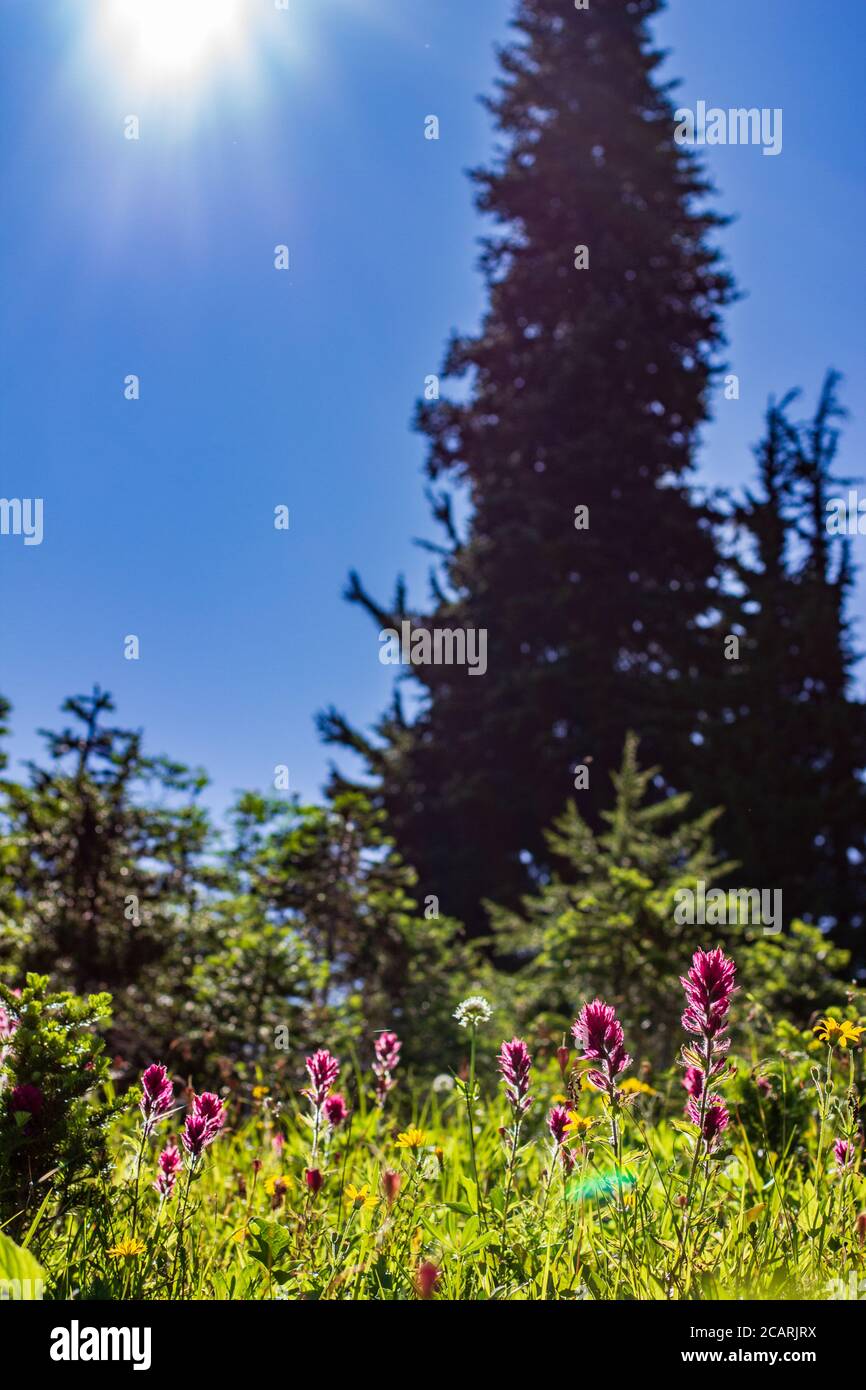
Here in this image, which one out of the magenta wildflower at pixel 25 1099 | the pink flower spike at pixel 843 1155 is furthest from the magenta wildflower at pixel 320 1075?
the pink flower spike at pixel 843 1155

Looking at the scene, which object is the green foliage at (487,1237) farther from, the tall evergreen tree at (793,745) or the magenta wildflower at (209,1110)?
the tall evergreen tree at (793,745)

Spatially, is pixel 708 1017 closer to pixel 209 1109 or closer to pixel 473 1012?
pixel 473 1012

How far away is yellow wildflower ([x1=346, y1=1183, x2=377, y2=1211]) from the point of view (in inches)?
80.9

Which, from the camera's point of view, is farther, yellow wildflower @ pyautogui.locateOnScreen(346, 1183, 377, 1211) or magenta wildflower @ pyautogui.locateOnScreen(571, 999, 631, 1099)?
yellow wildflower @ pyautogui.locateOnScreen(346, 1183, 377, 1211)

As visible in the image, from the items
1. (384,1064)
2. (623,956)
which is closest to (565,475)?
(623,956)

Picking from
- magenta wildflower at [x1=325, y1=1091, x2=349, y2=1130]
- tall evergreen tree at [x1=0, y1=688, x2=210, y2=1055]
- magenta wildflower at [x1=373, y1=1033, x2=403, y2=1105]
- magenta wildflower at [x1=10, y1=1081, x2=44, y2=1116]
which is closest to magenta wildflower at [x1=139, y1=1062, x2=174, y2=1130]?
magenta wildflower at [x1=10, y1=1081, x2=44, y2=1116]

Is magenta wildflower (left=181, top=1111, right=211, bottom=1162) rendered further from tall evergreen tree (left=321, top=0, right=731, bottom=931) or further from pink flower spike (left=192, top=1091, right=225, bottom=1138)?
tall evergreen tree (left=321, top=0, right=731, bottom=931)

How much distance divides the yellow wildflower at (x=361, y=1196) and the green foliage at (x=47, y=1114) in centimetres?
65

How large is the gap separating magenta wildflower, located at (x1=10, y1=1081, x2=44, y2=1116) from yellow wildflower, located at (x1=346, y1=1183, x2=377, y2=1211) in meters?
0.82

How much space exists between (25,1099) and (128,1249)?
1.33 feet

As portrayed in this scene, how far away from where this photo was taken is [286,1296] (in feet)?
5.91

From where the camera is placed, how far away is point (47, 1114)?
6.68 feet

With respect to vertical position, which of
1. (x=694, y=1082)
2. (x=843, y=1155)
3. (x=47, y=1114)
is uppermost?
(x=694, y=1082)
